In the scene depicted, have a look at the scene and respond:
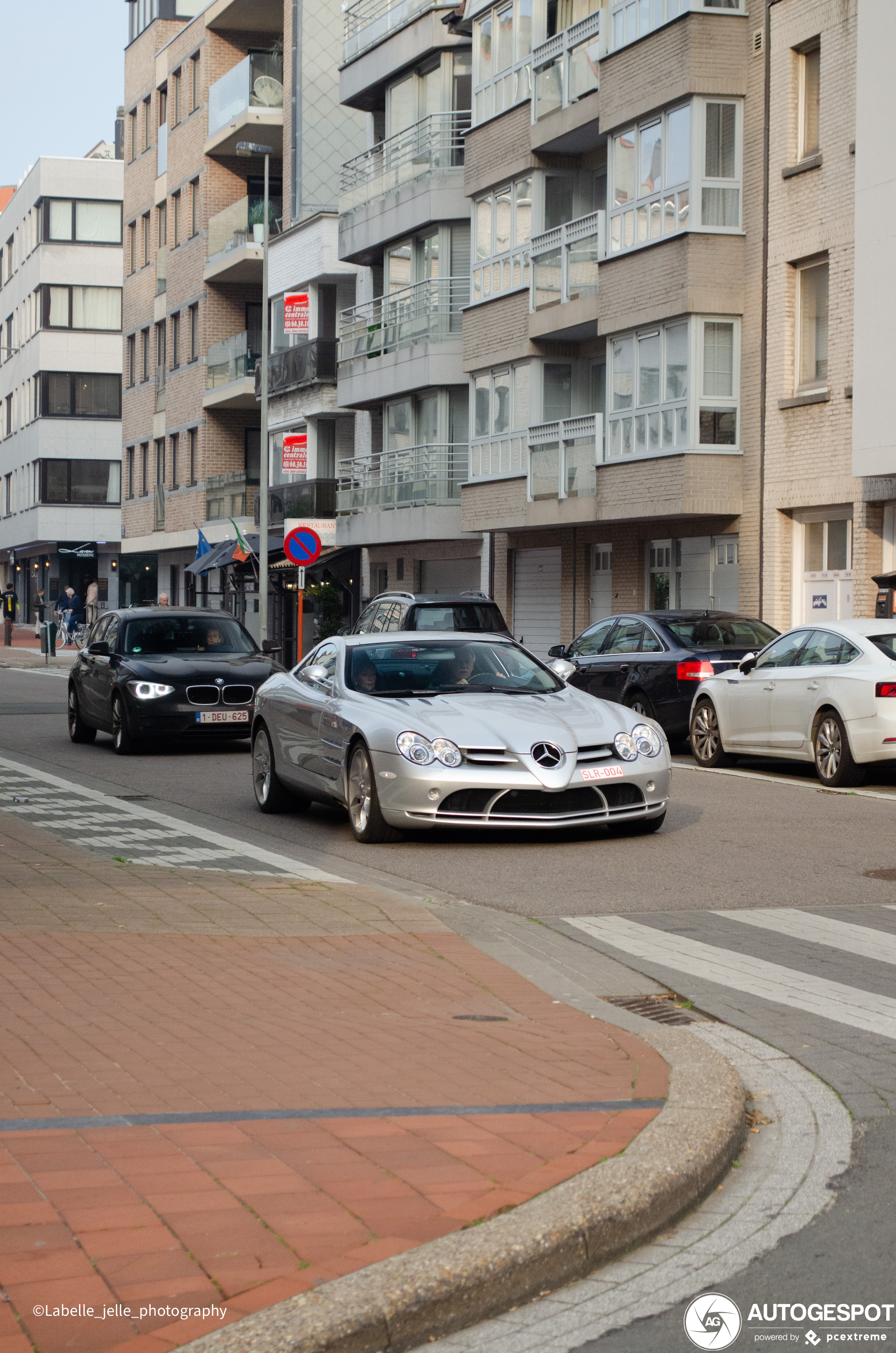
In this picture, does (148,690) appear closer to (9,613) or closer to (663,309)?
(663,309)

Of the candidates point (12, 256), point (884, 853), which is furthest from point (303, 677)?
point (12, 256)

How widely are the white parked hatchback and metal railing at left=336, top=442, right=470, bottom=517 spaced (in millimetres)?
21820

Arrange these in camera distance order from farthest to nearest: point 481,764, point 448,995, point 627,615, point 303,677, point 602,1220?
point 627,615 → point 303,677 → point 481,764 → point 448,995 → point 602,1220

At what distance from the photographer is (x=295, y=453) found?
4547cm

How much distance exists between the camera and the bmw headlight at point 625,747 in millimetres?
11797

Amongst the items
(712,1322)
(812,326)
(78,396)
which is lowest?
(712,1322)

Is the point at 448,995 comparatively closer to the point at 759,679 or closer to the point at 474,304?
the point at 759,679

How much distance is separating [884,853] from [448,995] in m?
5.66

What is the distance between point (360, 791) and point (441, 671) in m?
1.33

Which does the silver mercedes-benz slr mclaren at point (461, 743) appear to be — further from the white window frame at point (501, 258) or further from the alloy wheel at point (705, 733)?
the white window frame at point (501, 258)

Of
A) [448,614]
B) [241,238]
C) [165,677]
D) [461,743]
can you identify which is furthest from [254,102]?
[461,743]

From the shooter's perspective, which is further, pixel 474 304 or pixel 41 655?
pixel 41 655

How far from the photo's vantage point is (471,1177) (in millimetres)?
4426

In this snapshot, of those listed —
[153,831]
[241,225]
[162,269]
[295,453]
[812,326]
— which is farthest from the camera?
[162,269]
